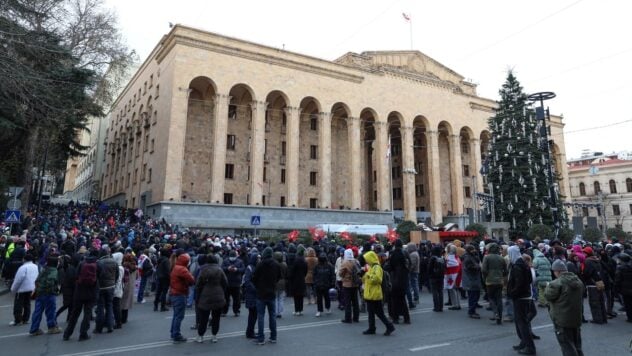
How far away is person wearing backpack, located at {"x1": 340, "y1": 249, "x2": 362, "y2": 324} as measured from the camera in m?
8.95

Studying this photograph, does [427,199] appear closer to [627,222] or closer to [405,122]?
[405,122]

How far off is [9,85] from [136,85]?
37.2 m

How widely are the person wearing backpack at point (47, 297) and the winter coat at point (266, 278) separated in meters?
4.26

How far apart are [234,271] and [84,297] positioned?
3.34 m

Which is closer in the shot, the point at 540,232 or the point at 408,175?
the point at 540,232

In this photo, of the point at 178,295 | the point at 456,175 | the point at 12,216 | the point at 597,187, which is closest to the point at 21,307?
the point at 178,295

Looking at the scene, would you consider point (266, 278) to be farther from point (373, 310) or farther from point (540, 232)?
point (540, 232)

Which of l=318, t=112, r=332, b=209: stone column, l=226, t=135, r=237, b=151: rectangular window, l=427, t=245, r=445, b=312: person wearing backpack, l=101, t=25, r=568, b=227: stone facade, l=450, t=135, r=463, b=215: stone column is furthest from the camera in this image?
l=450, t=135, r=463, b=215: stone column

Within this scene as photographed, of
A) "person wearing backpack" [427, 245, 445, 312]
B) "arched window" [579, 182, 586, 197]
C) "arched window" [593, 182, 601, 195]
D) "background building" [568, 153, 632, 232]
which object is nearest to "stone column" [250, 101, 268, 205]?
"person wearing backpack" [427, 245, 445, 312]

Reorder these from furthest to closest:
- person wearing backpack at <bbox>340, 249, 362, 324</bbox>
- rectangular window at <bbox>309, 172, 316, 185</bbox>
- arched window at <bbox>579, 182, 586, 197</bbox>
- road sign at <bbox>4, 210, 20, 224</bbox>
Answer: arched window at <bbox>579, 182, 586, 197</bbox>
rectangular window at <bbox>309, 172, 316, 185</bbox>
road sign at <bbox>4, 210, 20, 224</bbox>
person wearing backpack at <bbox>340, 249, 362, 324</bbox>

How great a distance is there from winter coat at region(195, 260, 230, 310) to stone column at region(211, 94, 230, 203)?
74.5 feet

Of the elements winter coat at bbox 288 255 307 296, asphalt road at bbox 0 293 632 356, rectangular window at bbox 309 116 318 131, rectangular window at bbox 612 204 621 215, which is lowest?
asphalt road at bbox 0 293 632 356

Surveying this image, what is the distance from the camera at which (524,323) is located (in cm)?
667

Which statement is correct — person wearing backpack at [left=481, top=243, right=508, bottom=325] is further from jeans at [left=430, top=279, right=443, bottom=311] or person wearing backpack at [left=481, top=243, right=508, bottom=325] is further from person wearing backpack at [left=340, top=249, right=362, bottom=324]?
person wearing backpack at [left=340, top=249, right=362, bottom=324]
